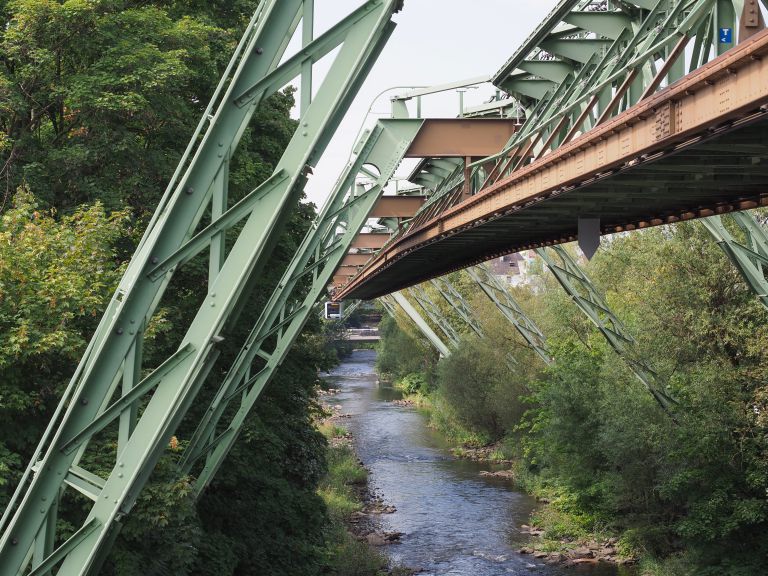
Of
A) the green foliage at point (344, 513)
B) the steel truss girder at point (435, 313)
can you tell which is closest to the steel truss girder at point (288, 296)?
the green foliage at point (344, 513)

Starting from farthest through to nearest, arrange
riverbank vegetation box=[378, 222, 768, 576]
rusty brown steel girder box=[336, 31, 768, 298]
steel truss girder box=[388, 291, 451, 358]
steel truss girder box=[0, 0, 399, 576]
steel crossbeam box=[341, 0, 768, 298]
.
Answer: steel truss girder box=[388, 291, 451, 358] < riverbank vegetation box=[378, 222, 768, 576] < steel crossbeam box=[341, 0, 768, 298] < rusty brown steel girder box=[336, 31, 768, 298] < steel truss girder box=[0, 0, 399, 576]

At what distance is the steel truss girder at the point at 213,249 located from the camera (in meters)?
4.39

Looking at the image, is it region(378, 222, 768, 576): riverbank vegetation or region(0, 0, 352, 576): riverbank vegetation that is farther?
region(378, 222, 768, 576): riverbank vegetation

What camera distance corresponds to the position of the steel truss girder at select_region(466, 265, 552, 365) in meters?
31.4

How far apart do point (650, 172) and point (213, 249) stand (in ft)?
23.1

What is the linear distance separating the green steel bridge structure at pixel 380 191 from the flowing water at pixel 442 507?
5359 millimetres

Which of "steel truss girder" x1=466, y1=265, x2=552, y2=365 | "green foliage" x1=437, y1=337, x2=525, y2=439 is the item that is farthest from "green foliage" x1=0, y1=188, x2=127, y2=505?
"green foliage" x1=437, y1=337, x2=525, y2=439

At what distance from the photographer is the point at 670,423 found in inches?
765

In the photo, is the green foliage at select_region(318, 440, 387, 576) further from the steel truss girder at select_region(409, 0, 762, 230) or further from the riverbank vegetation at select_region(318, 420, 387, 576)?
the steel truss girder at select_region(409, 0, 762, 230)

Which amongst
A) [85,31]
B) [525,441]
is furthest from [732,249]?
[525,441]

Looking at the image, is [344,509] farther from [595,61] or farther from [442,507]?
[595,61]

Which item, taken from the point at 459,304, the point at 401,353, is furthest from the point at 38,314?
the point at 401,353

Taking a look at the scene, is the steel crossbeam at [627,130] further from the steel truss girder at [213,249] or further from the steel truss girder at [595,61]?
the steel truss girder at [213,249]

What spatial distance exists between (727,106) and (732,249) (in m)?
8.40
